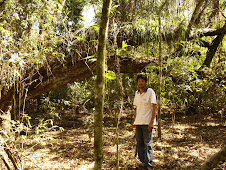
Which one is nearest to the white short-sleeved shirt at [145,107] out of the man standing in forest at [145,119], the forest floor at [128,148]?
the man standing in forest at [145,119]

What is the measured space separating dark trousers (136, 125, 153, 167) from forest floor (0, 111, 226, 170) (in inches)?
15.2

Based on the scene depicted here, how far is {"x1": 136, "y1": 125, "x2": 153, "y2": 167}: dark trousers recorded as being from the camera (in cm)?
320

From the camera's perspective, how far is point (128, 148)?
4.51 metres

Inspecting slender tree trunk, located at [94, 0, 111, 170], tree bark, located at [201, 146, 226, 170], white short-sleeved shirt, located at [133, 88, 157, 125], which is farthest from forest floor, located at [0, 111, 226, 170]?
tree bark, located at [201, 146, 226, 170]

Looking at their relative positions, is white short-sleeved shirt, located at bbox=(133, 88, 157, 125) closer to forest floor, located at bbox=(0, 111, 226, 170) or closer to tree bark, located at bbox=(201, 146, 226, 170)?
forest floor, located at bbox=(0, 111, 226, 170)

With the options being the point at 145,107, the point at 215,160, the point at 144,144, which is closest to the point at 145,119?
the point at 145,107

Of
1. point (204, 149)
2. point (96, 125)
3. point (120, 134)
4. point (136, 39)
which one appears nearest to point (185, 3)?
point (136, 39)

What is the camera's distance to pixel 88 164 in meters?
3.76

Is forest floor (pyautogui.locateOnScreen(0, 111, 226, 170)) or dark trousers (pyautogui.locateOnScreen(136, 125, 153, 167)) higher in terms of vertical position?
dark trousers (pyautogui.locateOnScreen(136, 125, 153, 167))

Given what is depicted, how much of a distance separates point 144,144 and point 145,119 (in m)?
0.50

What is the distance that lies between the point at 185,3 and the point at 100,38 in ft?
14.7

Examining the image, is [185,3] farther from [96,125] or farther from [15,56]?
[96,125]

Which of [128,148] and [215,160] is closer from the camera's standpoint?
[215,160]

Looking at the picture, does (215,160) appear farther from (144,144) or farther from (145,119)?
(144,144)
